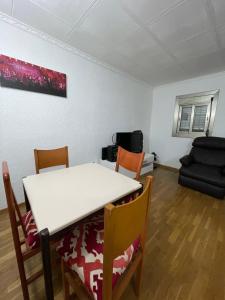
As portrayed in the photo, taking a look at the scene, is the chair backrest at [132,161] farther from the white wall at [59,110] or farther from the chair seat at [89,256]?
the white wall at [59,110]

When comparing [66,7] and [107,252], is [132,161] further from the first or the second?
[66,7]

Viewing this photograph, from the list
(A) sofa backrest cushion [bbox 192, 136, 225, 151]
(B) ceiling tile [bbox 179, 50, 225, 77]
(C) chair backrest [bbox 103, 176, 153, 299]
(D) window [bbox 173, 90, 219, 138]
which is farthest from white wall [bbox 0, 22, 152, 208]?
(C) chair backrest [bbox 103, 176, 153, 299]

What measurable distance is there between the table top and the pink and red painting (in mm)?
1303

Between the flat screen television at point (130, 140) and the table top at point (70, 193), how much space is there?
1.75 metres

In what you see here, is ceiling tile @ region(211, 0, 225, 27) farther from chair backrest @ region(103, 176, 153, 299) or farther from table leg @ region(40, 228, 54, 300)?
table leg @ region(40, 228, 54, 300)

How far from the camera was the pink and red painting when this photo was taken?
5.35 ft

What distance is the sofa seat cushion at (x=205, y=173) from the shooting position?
2.31m

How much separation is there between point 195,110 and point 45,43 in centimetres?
334

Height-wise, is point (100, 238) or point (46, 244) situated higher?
point (46, 244)

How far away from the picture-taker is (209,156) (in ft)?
9.48

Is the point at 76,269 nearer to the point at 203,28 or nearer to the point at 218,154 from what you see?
the point at 203,28

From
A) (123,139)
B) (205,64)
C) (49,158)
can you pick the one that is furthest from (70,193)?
(205,64)

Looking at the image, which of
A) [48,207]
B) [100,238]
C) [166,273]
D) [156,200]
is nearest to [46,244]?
[48,207]

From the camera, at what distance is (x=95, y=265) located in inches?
28.4
